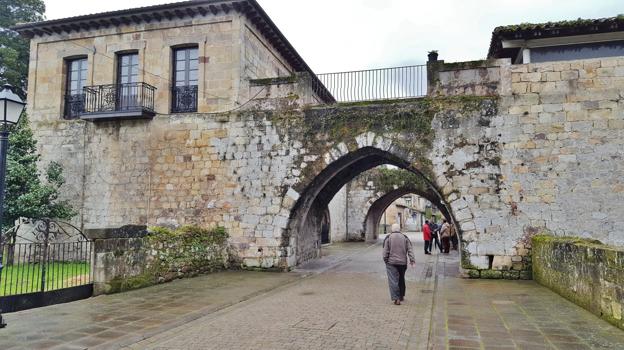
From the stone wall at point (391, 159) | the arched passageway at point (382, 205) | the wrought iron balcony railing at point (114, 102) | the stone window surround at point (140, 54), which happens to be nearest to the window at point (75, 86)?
the wrought iron balcony railing at point (114, 102)

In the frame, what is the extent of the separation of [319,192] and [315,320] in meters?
7.19

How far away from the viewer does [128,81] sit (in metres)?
14.1

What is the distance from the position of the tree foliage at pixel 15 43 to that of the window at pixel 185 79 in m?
11.8

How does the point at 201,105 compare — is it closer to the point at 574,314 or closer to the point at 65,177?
the point at 65,177

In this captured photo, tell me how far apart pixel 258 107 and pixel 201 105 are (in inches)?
68.6

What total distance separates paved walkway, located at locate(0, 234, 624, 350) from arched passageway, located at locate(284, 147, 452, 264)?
3.08 m

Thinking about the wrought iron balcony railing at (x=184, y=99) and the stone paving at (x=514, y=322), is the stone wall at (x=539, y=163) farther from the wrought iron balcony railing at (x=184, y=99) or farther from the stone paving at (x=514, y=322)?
the wrought iron balcony railing at (x=184, y=99)

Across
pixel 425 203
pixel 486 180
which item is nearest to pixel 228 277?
pixel 486 180

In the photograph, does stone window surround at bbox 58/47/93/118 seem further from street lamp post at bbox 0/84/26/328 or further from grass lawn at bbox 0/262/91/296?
street lamp post at bbox 0/84/26/328

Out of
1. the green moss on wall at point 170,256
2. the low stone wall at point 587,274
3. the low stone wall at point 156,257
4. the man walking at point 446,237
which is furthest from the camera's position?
the man walking at point 446,237

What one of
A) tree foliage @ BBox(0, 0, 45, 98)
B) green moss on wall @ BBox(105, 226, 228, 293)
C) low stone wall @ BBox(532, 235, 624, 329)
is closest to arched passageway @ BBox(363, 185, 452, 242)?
green moss on wall @ BBox(105, 226, 228, 293)

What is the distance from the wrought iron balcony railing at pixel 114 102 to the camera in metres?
13.3

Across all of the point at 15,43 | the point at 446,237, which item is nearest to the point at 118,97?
the point at 15,43

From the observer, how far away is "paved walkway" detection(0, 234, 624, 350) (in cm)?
520
